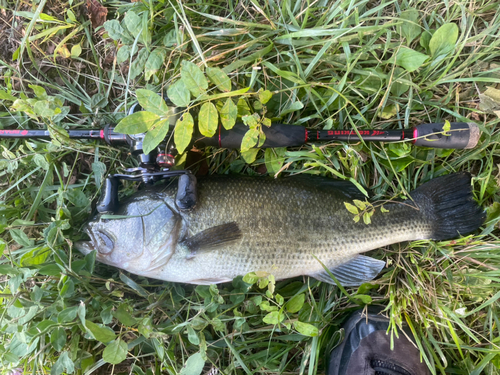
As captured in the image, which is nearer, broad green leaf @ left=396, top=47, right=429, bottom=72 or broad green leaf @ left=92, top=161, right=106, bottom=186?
broad green leaf @ left=396, top=47, right=429, bottom=72

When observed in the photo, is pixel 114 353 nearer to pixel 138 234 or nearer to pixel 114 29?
pixel 138 234

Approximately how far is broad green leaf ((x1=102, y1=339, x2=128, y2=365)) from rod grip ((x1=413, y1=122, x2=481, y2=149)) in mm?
2330

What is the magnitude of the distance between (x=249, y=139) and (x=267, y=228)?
627 millimetres

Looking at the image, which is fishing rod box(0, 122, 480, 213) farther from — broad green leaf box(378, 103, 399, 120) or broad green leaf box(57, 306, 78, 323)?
broad green leaf box(57, 306, 78, 323)

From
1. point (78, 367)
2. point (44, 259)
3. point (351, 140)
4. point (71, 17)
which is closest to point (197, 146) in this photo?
point (351, 140)

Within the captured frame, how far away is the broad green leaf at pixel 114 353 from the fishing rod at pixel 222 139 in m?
0.84

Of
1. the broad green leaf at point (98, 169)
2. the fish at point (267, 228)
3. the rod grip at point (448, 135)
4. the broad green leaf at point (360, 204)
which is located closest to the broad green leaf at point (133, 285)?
the fish at point (267, 228)

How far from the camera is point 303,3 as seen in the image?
2301mm

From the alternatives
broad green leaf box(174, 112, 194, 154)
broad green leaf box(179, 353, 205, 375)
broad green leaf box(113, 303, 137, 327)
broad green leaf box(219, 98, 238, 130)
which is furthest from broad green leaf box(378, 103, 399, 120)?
broad green leaf box(113, 303, 137, 327)

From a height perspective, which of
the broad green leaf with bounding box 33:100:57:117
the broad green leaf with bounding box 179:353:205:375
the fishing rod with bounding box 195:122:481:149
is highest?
the broad green leaf with bounding box 33:100:57:117

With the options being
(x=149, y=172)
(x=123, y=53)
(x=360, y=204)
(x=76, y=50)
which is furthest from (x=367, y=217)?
(x=76, y=50)

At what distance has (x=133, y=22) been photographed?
2197 mm

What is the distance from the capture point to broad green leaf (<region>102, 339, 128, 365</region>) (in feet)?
6.04

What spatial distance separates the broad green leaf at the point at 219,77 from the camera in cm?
188
